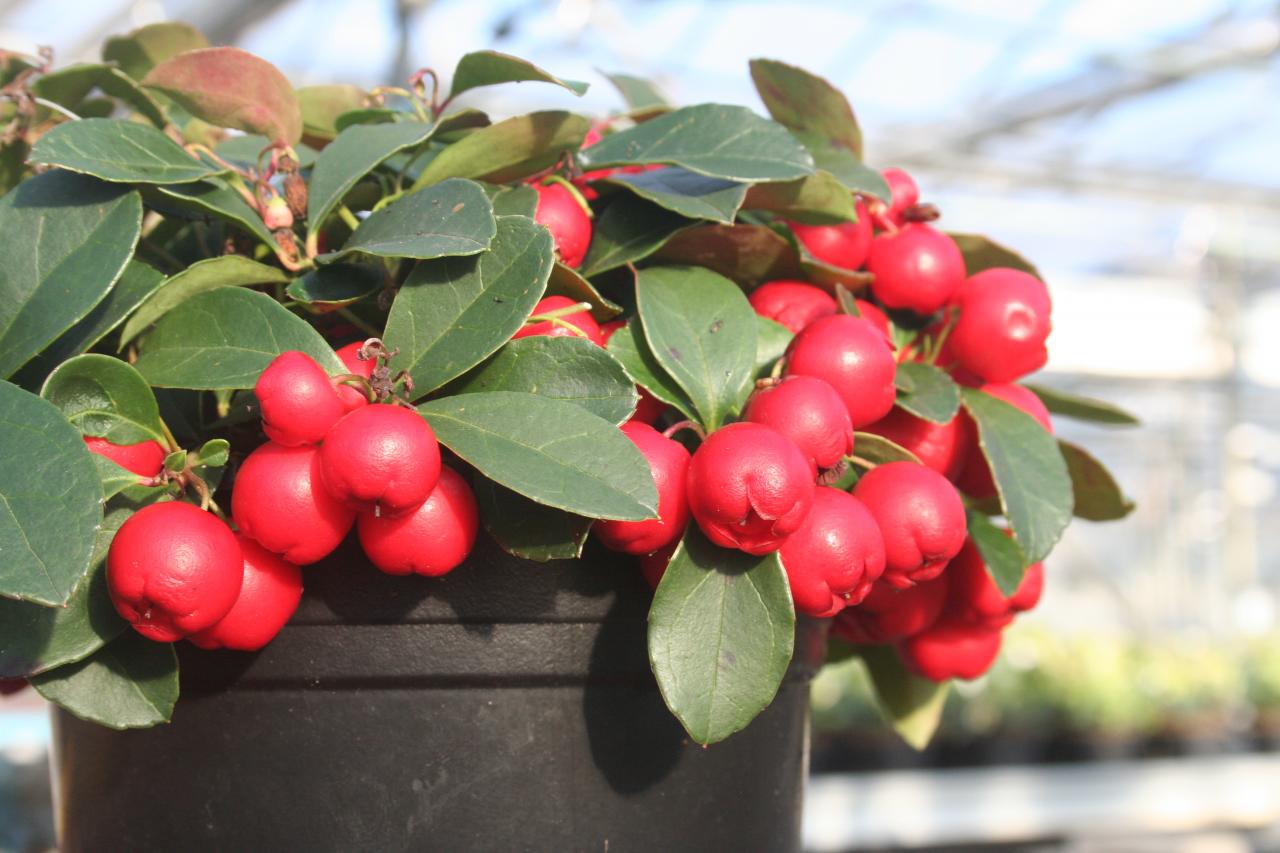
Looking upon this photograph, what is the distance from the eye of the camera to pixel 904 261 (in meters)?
0.52

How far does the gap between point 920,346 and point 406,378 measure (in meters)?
0.25

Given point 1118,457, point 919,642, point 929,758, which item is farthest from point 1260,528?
point 919,642

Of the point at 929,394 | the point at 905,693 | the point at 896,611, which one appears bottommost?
the point at 905,693

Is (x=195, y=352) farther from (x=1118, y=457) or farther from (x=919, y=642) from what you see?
(x=1118, y=457)

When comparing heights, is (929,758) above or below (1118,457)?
above

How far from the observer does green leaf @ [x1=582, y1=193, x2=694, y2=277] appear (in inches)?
18.8

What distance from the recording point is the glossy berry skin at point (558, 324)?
1.43ft

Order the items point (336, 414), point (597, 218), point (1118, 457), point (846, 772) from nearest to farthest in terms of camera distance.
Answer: point (336, 414) < point (597, 218) < point (846, 772) < point (1118, 457)

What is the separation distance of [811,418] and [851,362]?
0.04 meters

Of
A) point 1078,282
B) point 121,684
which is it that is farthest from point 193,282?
point 1078,282

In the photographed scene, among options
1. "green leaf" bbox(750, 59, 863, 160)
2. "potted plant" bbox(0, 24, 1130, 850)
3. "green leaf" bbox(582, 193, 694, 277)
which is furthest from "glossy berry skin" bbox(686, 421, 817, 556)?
"green leaf" bbox(750, 59, 863, 160)

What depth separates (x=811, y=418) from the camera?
41 centimetres

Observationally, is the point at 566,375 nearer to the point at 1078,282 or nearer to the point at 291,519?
the point at 291,519

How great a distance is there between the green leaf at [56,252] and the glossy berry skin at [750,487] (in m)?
0.20
